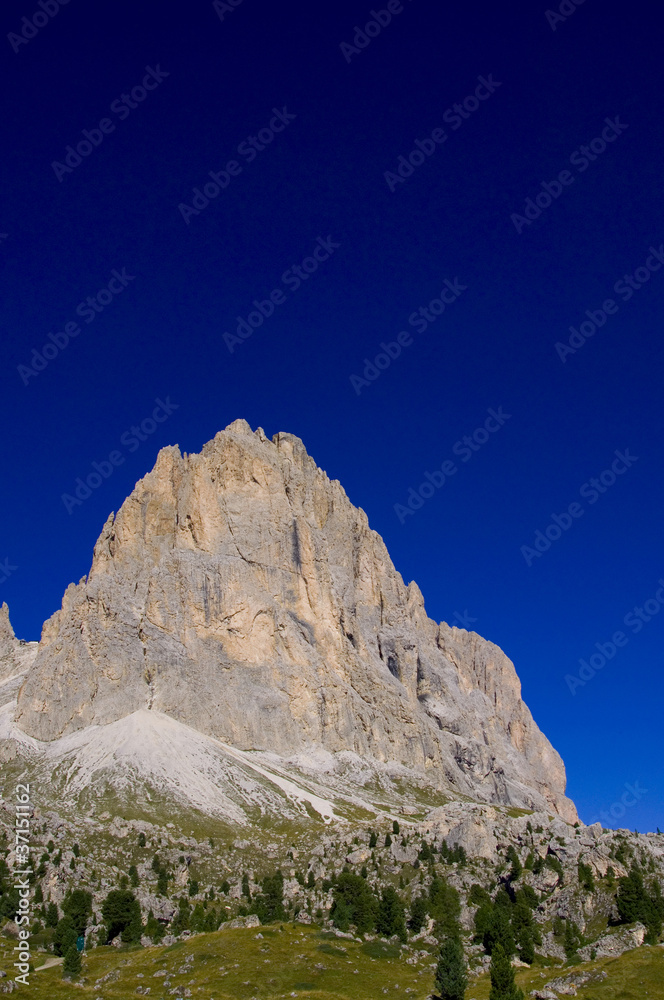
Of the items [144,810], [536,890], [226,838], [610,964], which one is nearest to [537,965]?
[610,964]

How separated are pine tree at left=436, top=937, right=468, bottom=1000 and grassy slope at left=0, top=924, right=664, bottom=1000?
1453 mm

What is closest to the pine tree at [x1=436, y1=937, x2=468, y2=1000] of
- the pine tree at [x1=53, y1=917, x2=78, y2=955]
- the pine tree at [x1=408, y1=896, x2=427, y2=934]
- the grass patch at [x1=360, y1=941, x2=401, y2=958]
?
the grass patch at [x1=360, y1=941, x2=401, y2=958]

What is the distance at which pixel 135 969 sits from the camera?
254 ft

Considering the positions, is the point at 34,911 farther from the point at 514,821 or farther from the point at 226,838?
the point at 514,821

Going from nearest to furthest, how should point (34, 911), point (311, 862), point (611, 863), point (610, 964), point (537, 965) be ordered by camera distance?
point (610, 964) → point (537, 965) → point (611, 863) → point (34, 911) → point (311, 862)

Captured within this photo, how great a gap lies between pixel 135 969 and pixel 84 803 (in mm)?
131070

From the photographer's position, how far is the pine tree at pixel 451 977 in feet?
227

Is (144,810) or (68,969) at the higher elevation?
(144,810)

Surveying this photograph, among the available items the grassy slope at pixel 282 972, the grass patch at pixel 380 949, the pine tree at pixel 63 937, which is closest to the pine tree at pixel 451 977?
the grassy slope at pixel 282 972

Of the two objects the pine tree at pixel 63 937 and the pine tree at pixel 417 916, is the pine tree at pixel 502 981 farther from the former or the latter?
the pine tree at pixel 63 937

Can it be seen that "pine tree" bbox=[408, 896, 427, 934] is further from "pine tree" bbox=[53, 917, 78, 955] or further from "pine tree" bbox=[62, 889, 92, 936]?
"pine tree" bbox=[62, 889, 92, 936]

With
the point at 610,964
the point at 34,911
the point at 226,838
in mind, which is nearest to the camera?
the point at 610,964

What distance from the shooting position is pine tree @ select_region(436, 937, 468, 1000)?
69.2 meters

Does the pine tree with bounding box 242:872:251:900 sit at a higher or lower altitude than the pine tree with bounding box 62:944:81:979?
higher
